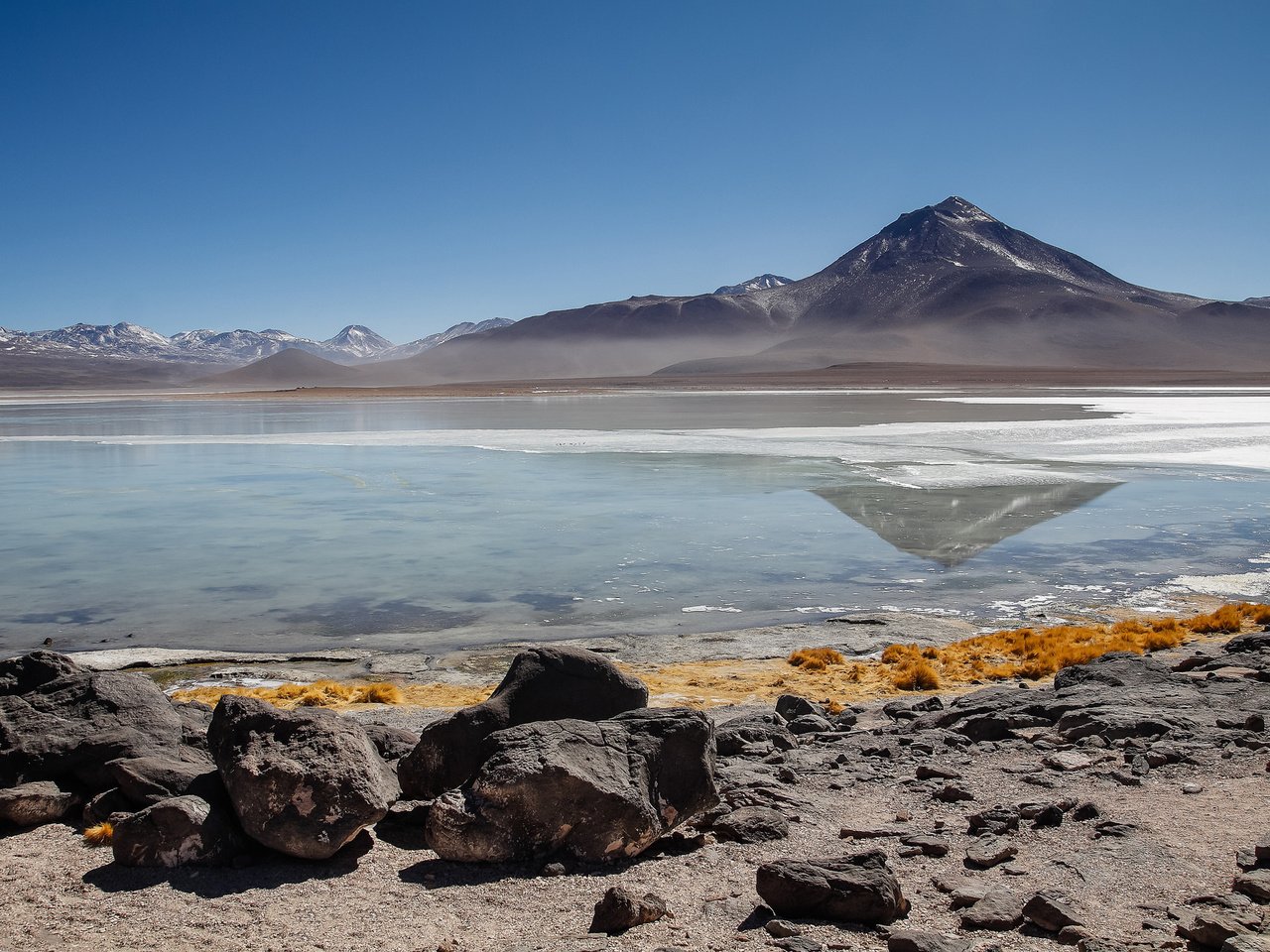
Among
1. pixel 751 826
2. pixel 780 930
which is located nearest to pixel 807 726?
pixel 751 826

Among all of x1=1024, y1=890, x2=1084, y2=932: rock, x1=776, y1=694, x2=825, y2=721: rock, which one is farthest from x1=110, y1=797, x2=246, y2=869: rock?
x1=776, y1=694, x2=825, y2=721: rock

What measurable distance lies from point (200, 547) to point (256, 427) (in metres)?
25.6

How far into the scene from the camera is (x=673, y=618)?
31.0 ft

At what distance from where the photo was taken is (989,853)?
4148mm

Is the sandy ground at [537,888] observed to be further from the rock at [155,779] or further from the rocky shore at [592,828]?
the rock at [155,779]

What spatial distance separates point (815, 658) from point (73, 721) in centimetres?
505

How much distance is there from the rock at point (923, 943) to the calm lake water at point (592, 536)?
5.77m

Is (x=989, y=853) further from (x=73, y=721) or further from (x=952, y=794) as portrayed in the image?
(x=73, y=721)

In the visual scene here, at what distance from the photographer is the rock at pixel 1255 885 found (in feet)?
11.9

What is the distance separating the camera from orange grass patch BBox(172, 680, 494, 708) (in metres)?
7.06

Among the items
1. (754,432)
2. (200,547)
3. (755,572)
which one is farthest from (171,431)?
(755,572)

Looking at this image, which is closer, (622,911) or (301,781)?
(622,911)

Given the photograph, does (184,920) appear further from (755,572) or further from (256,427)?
(256,427)

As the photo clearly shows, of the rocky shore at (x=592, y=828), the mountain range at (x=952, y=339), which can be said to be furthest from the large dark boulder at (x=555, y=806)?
the mountain range at (x=952, y=339)
